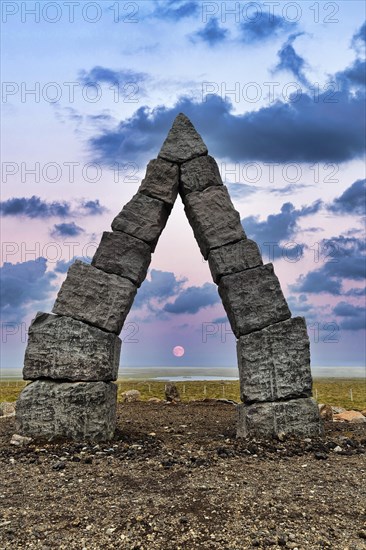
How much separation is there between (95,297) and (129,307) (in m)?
0.75

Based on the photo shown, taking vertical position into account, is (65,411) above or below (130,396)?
above

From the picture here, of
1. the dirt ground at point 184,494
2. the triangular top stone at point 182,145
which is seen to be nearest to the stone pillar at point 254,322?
the triangular top stone at point 182,145

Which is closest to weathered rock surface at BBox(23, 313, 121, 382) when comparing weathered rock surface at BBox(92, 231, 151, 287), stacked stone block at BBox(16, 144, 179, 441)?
stacked stone block at BBox(16, 144, 179, 441)

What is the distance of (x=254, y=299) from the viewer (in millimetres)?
9250

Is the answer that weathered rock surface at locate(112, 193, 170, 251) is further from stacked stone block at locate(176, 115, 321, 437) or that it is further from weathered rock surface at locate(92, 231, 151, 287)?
stacked stone block at locate(176, 115, 321, 437)

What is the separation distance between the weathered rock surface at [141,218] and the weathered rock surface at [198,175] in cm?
71

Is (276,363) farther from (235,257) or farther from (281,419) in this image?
(235,257)

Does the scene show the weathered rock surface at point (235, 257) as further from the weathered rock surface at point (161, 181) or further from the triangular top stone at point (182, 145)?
the triangular top stone at point (182, 145)

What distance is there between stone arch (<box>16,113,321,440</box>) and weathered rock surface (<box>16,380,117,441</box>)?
19 mm

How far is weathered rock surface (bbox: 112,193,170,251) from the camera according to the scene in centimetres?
964

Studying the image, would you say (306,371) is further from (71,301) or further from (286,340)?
(71,301)

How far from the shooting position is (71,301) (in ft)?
30.1

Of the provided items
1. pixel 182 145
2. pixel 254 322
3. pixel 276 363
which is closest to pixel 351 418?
pixel 276 363

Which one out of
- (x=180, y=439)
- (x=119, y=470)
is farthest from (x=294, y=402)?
(x=119, y=470)
